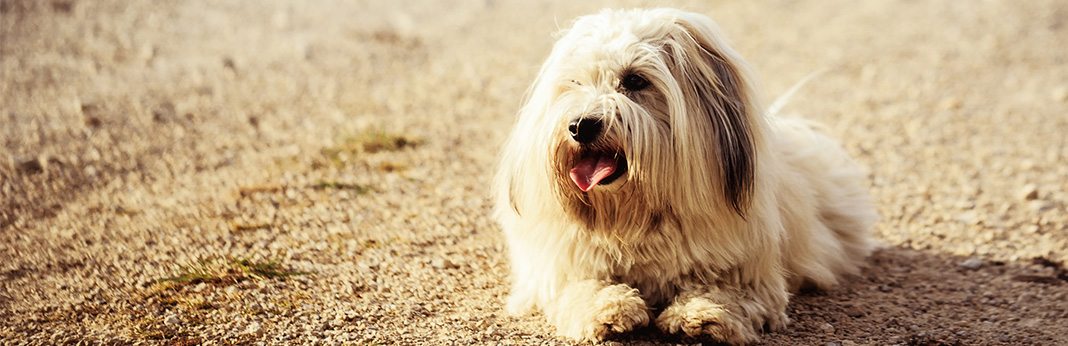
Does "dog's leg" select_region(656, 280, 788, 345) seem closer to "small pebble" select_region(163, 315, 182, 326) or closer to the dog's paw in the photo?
the dog's paw

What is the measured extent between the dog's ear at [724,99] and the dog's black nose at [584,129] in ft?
1.52

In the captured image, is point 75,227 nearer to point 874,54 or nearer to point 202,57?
point 202,57

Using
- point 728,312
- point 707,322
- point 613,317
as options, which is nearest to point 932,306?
point 728,312

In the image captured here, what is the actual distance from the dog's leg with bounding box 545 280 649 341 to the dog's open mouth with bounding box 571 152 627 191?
0.51 meters

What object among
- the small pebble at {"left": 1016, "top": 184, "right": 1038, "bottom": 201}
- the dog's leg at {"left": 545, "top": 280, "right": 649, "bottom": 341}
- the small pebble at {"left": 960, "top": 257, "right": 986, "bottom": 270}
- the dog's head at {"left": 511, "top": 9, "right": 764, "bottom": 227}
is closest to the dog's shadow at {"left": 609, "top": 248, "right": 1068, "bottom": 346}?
the small pebble at {"left": 960, "top": 257, "right": 986, "bottom": 270}

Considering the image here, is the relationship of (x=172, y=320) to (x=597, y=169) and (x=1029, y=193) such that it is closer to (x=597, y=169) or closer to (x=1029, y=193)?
(x=597, y=169)

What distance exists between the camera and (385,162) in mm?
6859

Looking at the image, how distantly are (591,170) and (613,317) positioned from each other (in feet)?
1.99

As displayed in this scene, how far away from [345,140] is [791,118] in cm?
358

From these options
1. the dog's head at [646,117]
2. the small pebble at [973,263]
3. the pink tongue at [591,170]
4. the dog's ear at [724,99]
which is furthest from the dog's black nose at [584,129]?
the small pebble at [973,263]

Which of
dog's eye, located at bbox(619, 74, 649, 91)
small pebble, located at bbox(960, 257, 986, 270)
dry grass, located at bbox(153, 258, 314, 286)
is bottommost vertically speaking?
dry grass, located at bbox(153, 258, 314, 286)

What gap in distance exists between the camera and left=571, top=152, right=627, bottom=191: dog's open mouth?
11.5 ft

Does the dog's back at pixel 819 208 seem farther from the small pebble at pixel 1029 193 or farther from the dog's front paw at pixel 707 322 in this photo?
the small pebble at pixel 1029 193

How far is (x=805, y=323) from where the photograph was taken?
161 inches
